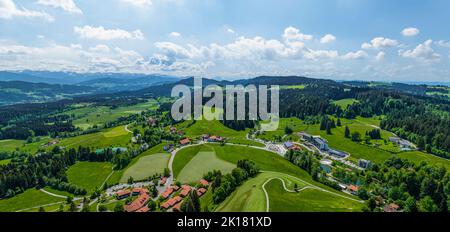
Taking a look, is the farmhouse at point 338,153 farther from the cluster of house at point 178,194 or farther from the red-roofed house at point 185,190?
the red-roofed house at point 185,190

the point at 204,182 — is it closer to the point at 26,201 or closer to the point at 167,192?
the point at 167,192

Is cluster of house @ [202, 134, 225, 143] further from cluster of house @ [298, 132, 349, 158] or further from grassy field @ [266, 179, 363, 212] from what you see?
grassy field @ [266, 179, 363, 212]

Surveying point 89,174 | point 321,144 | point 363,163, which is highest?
point 321,144

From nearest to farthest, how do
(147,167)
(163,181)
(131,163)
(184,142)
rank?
(163,181) → (147,167) → (131,163) → (184,142)

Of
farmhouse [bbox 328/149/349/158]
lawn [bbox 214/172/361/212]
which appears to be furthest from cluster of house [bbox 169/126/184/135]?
farmhouse [bbox 328/149/349/158]

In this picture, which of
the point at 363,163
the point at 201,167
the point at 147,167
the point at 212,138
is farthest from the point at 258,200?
the point at 212,138
